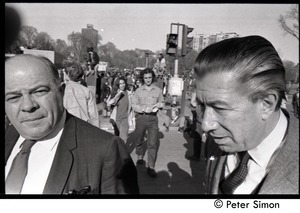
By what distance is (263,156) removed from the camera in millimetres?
934

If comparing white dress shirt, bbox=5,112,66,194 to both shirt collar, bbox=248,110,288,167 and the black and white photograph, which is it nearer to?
the black and white photograph

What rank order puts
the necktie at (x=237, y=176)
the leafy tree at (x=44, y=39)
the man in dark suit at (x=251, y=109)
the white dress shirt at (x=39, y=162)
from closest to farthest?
the man in dark suit at (x=251, y=109) < the necktie at (x=237, y=176) < the white dress shirt at (x=39, y=162) < the leafy tree at (x=44, y=39)

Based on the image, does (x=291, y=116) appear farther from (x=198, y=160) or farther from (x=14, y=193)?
(x=198, y=160)

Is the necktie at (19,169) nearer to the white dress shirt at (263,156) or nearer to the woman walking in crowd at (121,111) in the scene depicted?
the white dress shirt at (263,156)

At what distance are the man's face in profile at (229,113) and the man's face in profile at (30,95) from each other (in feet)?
2.07

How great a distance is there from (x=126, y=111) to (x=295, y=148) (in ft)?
9.42

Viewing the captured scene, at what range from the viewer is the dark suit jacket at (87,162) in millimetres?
1065

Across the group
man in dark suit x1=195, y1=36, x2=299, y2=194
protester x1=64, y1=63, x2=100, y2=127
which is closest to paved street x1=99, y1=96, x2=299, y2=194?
protester x1=64, y1=63, x2=100, y2=127

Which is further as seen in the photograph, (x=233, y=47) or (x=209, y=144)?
(x=209, y=144)

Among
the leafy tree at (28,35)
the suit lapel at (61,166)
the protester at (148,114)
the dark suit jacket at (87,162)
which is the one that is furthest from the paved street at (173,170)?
the leafy tree at (28,35)

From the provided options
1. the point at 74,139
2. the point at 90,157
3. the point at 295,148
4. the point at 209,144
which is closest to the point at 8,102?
the point at 74,139

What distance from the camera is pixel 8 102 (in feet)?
3.47

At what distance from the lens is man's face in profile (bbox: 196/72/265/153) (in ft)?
2.84

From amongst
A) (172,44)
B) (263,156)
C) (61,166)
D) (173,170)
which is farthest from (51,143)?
(172,44)
